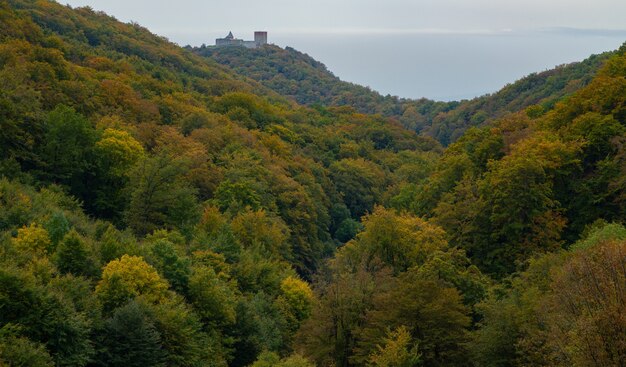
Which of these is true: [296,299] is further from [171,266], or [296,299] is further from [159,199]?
[159,199]

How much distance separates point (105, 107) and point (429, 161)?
39430mm

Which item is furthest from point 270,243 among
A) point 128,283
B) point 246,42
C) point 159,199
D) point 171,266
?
point 246,42

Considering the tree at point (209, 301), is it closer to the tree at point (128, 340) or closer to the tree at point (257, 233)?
the tree at point (128, 340)

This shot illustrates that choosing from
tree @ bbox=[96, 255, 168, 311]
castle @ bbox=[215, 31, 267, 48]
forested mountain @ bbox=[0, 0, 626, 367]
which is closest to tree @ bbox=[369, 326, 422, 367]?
forested mountain @ bbox=[0, 0, 626, 367]

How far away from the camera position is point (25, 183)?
84.6 ft

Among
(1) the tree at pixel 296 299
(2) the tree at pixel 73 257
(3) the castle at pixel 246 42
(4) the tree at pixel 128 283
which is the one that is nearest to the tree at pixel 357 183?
(1) the tree at pixel 296 299

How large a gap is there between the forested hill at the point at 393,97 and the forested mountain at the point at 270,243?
53.9 meters

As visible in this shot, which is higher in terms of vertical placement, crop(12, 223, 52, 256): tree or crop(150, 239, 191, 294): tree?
crop(12, 223, 52, 256): tree

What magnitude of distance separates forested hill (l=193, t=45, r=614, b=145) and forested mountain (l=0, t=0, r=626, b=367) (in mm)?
53892

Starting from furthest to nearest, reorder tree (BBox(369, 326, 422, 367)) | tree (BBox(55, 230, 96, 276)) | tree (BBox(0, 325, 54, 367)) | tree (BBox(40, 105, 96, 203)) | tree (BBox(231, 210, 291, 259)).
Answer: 1. tree (BBox(231, 210, 291, 259))
2. tree (BBox(40, 105, 96, 203))
3. tree (BBox(55, 230, 96, 276))
4. tree (BBox(369, 326, 422, 367))
5. tree (BBox(0, 325, 54, 367))

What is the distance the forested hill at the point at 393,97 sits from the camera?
3728 inches

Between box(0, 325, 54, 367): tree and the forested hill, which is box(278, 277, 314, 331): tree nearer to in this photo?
box(0, 325, 54, 367): tree

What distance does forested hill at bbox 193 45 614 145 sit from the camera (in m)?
94.7

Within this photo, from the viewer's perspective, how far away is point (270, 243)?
30.6 metres
